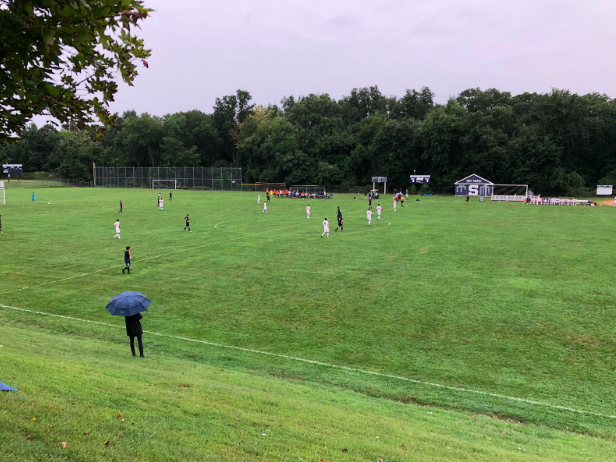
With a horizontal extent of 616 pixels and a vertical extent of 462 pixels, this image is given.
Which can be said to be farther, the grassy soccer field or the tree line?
the tree line

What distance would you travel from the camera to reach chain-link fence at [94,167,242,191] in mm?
91312

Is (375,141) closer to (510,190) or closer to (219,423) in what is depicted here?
(510,190)

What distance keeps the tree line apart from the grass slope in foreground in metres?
73.3

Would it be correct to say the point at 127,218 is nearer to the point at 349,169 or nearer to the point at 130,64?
the point at 130,64

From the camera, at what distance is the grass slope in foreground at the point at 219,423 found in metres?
5.21

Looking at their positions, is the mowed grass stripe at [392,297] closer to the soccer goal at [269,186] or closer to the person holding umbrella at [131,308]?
the person holding umbrella at [131,308]

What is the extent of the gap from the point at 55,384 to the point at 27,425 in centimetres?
186

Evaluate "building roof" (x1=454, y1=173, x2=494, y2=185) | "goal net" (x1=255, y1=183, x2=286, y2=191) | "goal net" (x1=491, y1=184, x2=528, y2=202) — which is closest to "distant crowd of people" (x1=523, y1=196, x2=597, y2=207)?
"goal net" (x1=491, y1=184, x2=528, y2=202)

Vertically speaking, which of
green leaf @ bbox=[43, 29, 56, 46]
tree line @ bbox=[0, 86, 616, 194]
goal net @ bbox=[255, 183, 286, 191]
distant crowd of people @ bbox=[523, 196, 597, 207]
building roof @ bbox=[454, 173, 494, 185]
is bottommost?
distant crowd of people @ bbox=[523, 196, 597, 207]

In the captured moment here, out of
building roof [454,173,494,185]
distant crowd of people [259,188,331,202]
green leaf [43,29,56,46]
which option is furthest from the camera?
building roof [454,173,494,185]

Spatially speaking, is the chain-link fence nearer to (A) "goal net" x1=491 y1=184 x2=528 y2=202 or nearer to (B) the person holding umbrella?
(A) "goal net" x1=491 y1=184 x2=528 y2=202

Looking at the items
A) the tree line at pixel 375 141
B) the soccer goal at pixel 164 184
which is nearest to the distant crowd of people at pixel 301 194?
the tree line at pixel 375 141

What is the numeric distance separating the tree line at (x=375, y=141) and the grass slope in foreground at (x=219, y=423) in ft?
240

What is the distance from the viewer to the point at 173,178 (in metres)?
93.9
